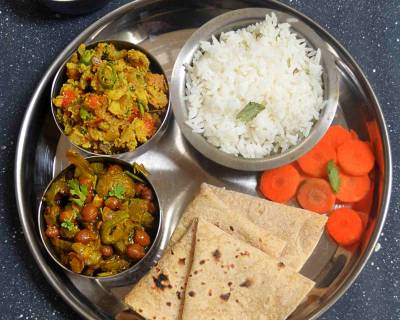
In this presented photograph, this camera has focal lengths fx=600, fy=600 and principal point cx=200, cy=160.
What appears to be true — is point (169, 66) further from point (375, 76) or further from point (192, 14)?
point (375, 76)

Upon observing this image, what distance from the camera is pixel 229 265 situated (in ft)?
8.09

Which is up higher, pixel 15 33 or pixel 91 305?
pixel 15 33

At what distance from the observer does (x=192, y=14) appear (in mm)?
3006

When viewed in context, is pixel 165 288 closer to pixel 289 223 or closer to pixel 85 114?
pixel 289 223

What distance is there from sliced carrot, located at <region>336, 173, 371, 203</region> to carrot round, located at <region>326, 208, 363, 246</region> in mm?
71

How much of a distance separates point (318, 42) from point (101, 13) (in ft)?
3.61

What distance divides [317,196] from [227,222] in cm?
49

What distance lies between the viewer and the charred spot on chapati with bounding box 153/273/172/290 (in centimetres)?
250

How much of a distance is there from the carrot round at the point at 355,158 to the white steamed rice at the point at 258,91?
→ 0.80ft

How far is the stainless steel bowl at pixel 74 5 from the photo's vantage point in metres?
2.86

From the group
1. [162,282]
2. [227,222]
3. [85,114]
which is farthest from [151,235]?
[85,114]

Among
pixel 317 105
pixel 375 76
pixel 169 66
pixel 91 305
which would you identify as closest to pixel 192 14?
pixel 169 66

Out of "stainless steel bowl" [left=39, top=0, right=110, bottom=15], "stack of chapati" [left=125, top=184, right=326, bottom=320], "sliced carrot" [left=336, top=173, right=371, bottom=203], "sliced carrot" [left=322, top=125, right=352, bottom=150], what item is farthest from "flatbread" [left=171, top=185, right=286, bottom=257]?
"stainless steel bowl" [left=39, top=0, right=110, bottom=15]

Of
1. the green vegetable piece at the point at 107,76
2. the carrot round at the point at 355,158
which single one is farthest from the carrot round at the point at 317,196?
the green vegetable piece at the point at 107,76
